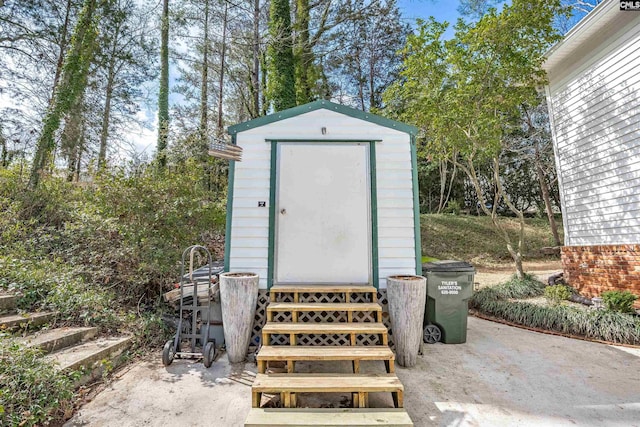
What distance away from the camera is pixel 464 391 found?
2.48 metres

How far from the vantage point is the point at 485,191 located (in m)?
18.3

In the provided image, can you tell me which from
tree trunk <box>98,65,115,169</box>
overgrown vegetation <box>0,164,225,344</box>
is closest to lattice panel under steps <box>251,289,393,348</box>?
overgrown vegetation <box>0,164,225,344</box>

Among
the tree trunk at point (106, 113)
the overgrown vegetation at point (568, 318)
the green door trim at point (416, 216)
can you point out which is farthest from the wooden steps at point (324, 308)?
the tree trunk at point (106, 113)

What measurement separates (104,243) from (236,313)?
8.94ft

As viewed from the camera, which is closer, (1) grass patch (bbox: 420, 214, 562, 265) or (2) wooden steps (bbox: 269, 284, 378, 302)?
(2) wooden steps (bbox: 269, 284, 378, 302)

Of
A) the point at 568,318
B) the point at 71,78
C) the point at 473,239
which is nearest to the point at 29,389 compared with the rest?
the point at 568,318

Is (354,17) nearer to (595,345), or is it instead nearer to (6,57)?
(6,57)

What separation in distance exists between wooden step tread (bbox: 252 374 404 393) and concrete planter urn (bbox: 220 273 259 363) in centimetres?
82

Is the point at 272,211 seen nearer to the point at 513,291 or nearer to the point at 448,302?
the point at 448,302

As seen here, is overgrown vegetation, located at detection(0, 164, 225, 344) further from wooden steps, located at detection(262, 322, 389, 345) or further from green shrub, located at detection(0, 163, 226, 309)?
wooden steps, located at detection(262, 322, 389, 345)

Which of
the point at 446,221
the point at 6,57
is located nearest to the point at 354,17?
the point at 446,221

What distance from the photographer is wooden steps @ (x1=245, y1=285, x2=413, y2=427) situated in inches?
77.2

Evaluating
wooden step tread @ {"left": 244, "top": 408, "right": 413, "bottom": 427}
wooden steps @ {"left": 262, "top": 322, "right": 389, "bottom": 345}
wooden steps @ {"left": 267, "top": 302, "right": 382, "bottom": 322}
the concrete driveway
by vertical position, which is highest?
wooden steps @ {"left": 267, "top": 302, "right": 382, "bottom": 322}

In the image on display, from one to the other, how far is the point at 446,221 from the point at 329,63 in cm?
875
